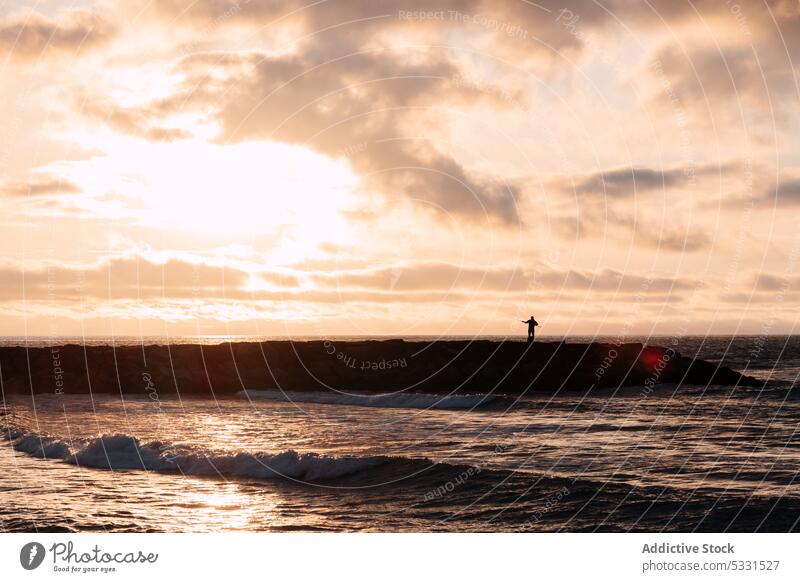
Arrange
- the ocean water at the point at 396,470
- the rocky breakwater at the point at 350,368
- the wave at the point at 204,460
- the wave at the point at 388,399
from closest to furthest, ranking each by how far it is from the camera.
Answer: the ocean water at the point at 396,470
the wave at the point at 204,460
the wave at the point at 388,399
the rocky breakwater at the point at 350,368

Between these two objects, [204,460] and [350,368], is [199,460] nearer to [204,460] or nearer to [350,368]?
[204,460]

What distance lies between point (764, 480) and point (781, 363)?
7840 centimetres

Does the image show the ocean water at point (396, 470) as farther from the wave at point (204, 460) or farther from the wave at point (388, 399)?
the wave at point (388, 399)

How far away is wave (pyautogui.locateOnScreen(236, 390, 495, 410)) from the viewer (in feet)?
148

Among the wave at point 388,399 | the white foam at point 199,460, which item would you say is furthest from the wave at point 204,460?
the wave at point 388,399

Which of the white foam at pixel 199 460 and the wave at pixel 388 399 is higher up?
the white foam at pixel 199 460

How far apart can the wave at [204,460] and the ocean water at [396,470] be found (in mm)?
70
